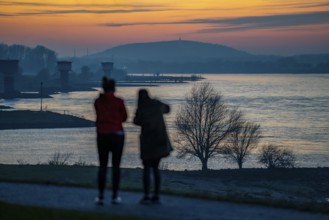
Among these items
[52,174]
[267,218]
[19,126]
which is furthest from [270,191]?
[19,126]

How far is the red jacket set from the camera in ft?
39.9

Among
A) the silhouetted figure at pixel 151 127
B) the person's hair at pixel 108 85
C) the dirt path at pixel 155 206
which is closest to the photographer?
the dirt path at pixel 155 206

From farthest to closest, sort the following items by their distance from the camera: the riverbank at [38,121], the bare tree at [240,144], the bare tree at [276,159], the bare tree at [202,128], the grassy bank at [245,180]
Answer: the riverbank at [38,121]
the bare tree at [202,128]
the bare tree at [240,144]
the bare tree at [276,159]
the grassy bank at [245,180]

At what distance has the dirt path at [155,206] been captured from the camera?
11.8 m

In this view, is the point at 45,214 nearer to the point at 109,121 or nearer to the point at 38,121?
the point at 109,121

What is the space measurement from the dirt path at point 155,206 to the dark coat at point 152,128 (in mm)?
889

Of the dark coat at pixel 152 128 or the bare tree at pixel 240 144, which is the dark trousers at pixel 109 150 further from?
the bare tree at pixel 240 144

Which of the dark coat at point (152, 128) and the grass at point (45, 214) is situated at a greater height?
the dark coat at point (152, 128)

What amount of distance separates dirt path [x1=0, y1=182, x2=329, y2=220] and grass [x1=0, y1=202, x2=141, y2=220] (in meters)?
0.51

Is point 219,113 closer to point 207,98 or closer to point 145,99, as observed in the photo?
point 207,98

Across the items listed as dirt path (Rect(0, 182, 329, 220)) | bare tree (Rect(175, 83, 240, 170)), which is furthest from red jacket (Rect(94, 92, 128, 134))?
bare tree (Rect(175, 83, 240, 170))

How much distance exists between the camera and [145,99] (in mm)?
12250

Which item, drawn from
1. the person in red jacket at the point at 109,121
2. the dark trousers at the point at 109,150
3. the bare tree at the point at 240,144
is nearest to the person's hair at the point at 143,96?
the person in red jacket at the point at 109,121

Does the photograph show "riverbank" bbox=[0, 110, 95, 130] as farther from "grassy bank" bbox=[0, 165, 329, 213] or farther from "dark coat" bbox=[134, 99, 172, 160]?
"dark coat" bbox=[134, 99, 172, 160]
